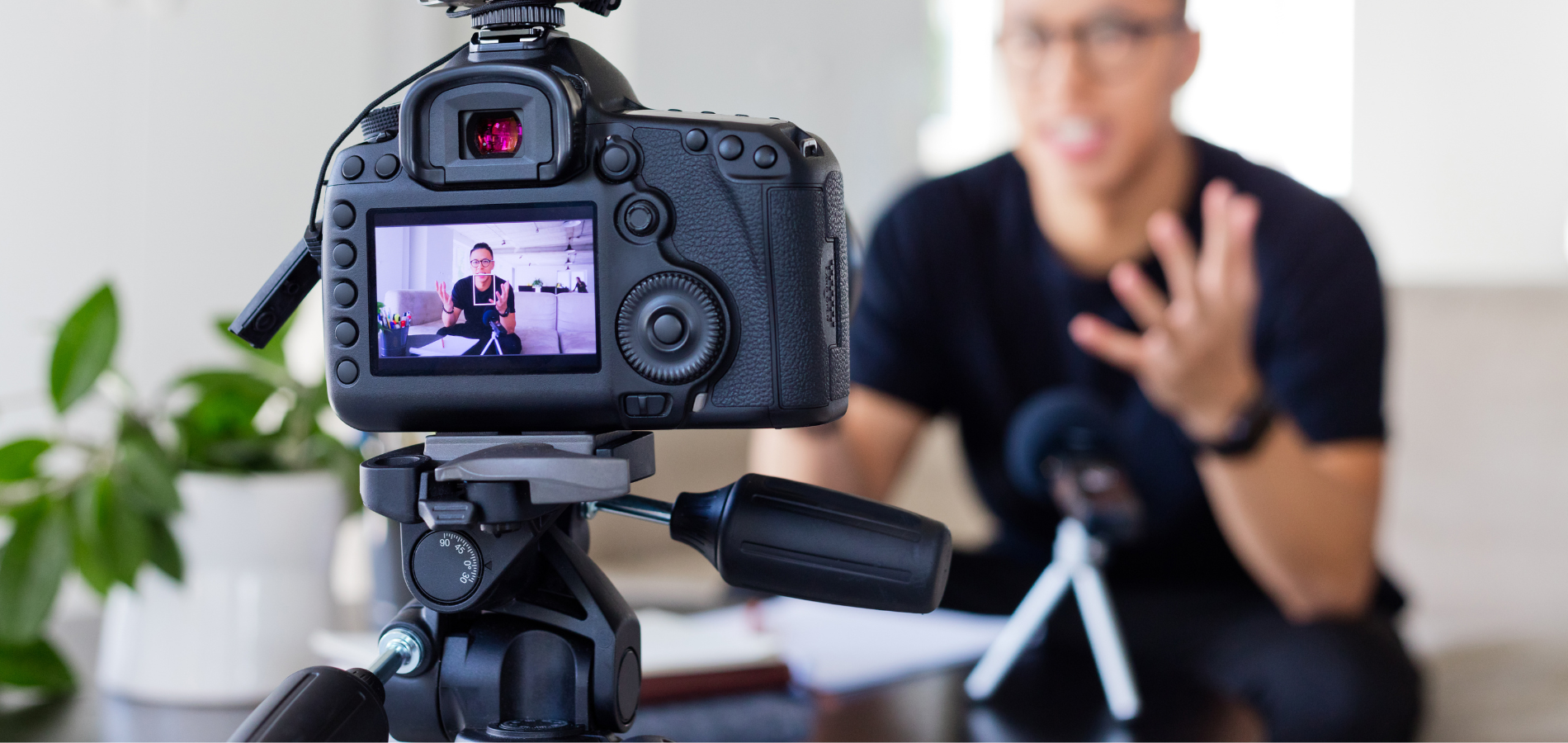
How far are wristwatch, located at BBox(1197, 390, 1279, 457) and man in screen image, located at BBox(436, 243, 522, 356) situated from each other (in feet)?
2.89

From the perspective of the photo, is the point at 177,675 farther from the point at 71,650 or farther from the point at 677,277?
the point at 677,277

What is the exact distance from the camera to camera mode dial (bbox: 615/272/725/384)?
418mm

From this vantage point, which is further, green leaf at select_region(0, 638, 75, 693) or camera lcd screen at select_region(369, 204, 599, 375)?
green leaf at select_region(0, 638, 75, 693)

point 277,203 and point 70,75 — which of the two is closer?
point 70,75

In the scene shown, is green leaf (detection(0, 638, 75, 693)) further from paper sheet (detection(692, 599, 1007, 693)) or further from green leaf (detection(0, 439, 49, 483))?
paper sheet (detection(692, 599, 1007, 693))

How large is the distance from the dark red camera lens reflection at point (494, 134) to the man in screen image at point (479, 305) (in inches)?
1.4

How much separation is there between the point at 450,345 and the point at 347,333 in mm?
42

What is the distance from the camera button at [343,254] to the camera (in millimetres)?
433

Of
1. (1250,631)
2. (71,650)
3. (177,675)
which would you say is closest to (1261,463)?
(1250,631)

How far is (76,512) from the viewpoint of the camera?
76 centimetres

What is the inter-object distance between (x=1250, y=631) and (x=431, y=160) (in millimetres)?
858

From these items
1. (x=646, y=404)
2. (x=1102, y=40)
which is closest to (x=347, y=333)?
(x=646, y=404)

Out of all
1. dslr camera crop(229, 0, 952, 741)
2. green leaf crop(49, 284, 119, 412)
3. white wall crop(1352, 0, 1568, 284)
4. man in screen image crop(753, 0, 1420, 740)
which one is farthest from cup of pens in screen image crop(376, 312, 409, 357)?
white wall crop(1352, 0, 1568, 284)

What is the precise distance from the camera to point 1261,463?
3.90ft
